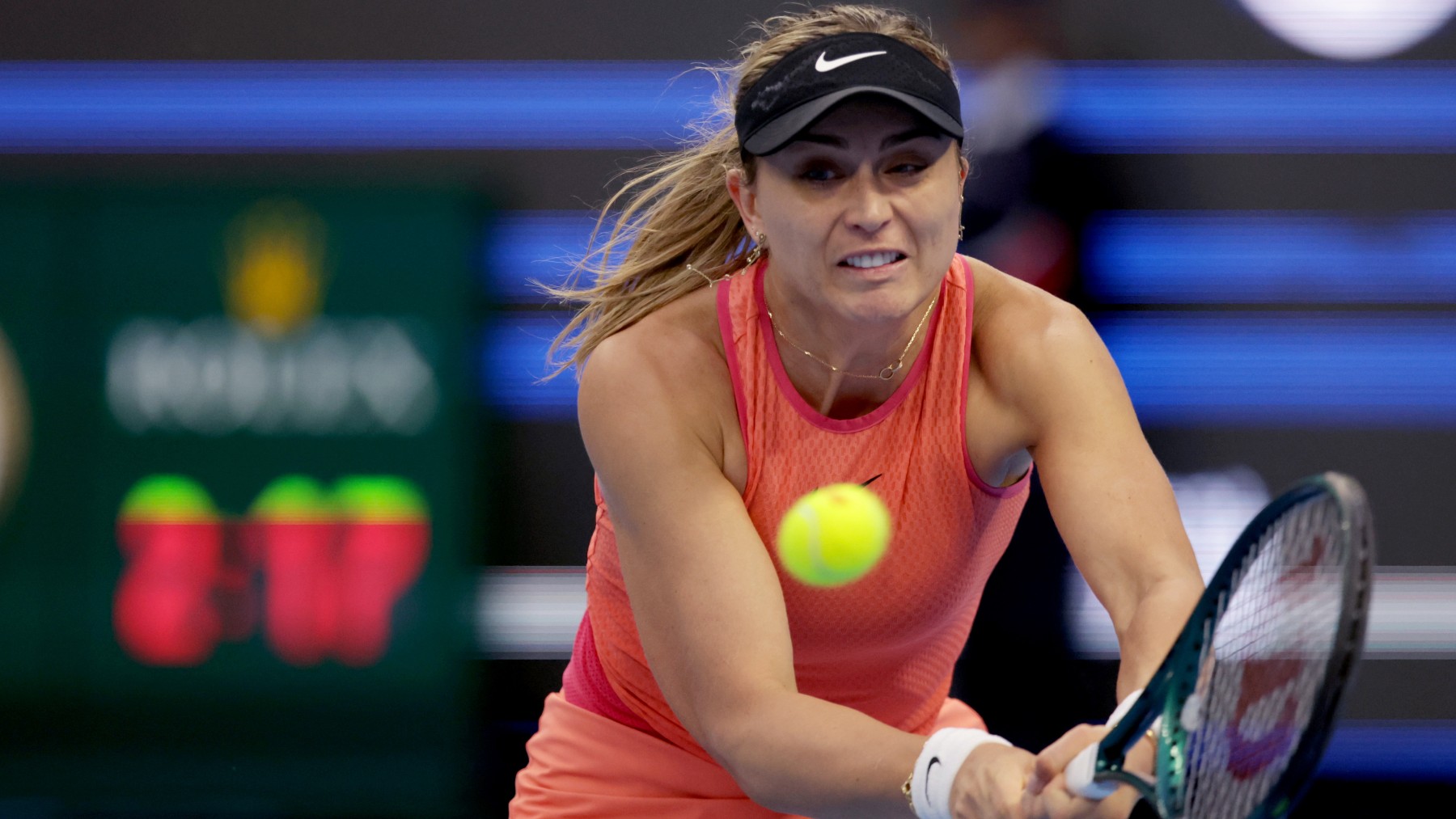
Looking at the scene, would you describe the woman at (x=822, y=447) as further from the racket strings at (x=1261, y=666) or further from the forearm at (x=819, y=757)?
the racket strings at (x=1261, y=666)

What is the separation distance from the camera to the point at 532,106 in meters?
3.75

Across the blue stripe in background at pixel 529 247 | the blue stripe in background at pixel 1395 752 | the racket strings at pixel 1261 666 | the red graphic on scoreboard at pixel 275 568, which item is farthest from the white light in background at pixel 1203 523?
the racket strings at pixel 1261 666

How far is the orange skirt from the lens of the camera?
2123 millimetres

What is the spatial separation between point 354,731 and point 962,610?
75.8 inches

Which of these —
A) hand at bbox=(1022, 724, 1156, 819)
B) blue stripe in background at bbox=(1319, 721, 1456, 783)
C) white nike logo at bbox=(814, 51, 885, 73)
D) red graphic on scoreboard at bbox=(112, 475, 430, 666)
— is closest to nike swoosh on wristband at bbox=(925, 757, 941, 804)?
hand at bbox=(1022, 724, 1156, 819)

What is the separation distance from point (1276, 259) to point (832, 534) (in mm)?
2179

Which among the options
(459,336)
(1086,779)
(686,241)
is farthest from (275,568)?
(1086,779)

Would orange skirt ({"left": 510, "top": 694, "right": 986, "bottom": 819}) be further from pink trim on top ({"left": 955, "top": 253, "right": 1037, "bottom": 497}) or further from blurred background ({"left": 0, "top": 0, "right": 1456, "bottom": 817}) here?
blurred background ({"left": 0, "top": 0, "right": 1456, "bottom": 817})

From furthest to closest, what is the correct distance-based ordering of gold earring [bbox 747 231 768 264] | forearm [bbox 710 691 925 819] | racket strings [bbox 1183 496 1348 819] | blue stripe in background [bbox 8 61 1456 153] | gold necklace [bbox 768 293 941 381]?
blue stripe in background [bbox 8 61 1456 153], gold earring [bbox 747 231 768 264], gold necklace [bbox 768 293 941 381], forearm [bbox 710 691 925 819], racket strings [bbox 1183 496 1348 819]

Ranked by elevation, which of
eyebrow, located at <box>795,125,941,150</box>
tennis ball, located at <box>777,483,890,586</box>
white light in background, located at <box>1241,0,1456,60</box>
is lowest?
tennis ball, located at <box>777,483,890,586</box>

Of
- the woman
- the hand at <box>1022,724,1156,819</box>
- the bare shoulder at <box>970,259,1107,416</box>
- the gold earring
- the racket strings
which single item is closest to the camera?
the racket strings

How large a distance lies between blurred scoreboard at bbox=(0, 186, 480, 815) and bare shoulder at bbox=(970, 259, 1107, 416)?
6.19ft

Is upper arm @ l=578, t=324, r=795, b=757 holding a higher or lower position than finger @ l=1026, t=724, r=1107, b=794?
higher

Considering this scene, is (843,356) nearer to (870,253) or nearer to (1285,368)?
(870,253)
